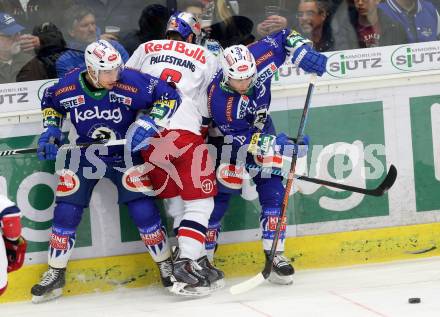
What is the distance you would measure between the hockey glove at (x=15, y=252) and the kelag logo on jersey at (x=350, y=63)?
84.2 inches

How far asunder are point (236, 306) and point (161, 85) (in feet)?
3.71

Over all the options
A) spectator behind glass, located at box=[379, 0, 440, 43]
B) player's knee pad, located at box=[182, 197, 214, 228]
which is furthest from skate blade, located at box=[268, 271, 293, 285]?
spectator behind glass, located at box=[379, 0, 440, 43]

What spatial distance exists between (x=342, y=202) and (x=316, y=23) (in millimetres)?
960

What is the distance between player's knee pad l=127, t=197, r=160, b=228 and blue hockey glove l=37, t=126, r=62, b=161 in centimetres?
47

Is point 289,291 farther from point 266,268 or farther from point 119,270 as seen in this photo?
point 119,270

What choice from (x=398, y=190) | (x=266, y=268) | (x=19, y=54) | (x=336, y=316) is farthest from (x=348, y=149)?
(x=19, y=54)

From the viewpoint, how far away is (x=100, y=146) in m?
5.93

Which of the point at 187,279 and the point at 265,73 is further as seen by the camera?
the point at 265,73

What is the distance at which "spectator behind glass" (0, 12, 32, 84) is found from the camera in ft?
19.5

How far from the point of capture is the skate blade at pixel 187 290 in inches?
230

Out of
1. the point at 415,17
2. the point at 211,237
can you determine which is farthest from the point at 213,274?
the point at 415,17

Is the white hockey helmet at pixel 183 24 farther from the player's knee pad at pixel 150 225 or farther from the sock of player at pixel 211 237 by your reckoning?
the sock of player at pixel 211 237

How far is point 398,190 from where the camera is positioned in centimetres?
647

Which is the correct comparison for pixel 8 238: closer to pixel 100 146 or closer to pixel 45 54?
pixel 100 146
